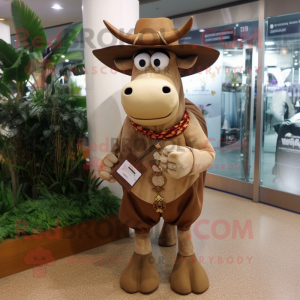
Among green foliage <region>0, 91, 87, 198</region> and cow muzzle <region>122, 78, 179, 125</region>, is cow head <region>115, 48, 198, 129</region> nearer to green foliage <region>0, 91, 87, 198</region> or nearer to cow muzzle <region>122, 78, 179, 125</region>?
cow muzzle <region>122, 78, 179, 125</region>

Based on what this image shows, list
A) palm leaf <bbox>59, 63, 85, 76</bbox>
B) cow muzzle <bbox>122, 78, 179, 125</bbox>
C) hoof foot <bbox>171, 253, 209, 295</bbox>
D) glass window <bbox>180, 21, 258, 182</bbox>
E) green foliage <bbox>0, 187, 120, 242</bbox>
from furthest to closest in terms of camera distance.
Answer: glass window <bbox>180, 21, 258, 182</bbox>, palm leaf <bbox>59, 63, 85, 76</bbox>, green foliage <bbox>0, 187, 120, 242</bbox>, hoof foot <bbox>171, 253, 209, 295</bbox>, cow muzzle <bbox>122, 78, 179, 125</bbox>

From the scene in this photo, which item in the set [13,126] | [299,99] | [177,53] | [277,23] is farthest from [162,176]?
[277,23]

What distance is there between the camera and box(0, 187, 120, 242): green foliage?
2.41 meters

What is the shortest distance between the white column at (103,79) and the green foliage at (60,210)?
188 millimetres

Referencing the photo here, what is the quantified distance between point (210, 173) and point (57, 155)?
2.30 meters

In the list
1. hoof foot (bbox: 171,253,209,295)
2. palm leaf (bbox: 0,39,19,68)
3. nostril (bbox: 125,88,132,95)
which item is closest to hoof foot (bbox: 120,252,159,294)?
hoof foot (bbox: 171,253,209,295)

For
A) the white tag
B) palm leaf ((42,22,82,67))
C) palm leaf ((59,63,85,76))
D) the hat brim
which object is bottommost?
the white tag

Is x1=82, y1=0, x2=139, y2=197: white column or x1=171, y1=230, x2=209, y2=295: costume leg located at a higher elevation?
x1=82, y1=0, x2=139, y2=197: white column

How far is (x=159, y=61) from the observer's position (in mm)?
1806

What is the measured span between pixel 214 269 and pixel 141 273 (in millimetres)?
592

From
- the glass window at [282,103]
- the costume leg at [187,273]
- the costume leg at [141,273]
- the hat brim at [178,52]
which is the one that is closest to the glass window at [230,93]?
the glass window at [282,103]

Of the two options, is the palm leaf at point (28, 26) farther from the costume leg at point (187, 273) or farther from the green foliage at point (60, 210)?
the costume leg at point (187, 273)

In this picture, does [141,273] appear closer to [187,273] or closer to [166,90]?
[187,273]

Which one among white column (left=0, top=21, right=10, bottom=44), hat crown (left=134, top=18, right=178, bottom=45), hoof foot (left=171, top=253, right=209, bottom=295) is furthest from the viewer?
white column (left=0, top=21, right=10, bottom=44)
